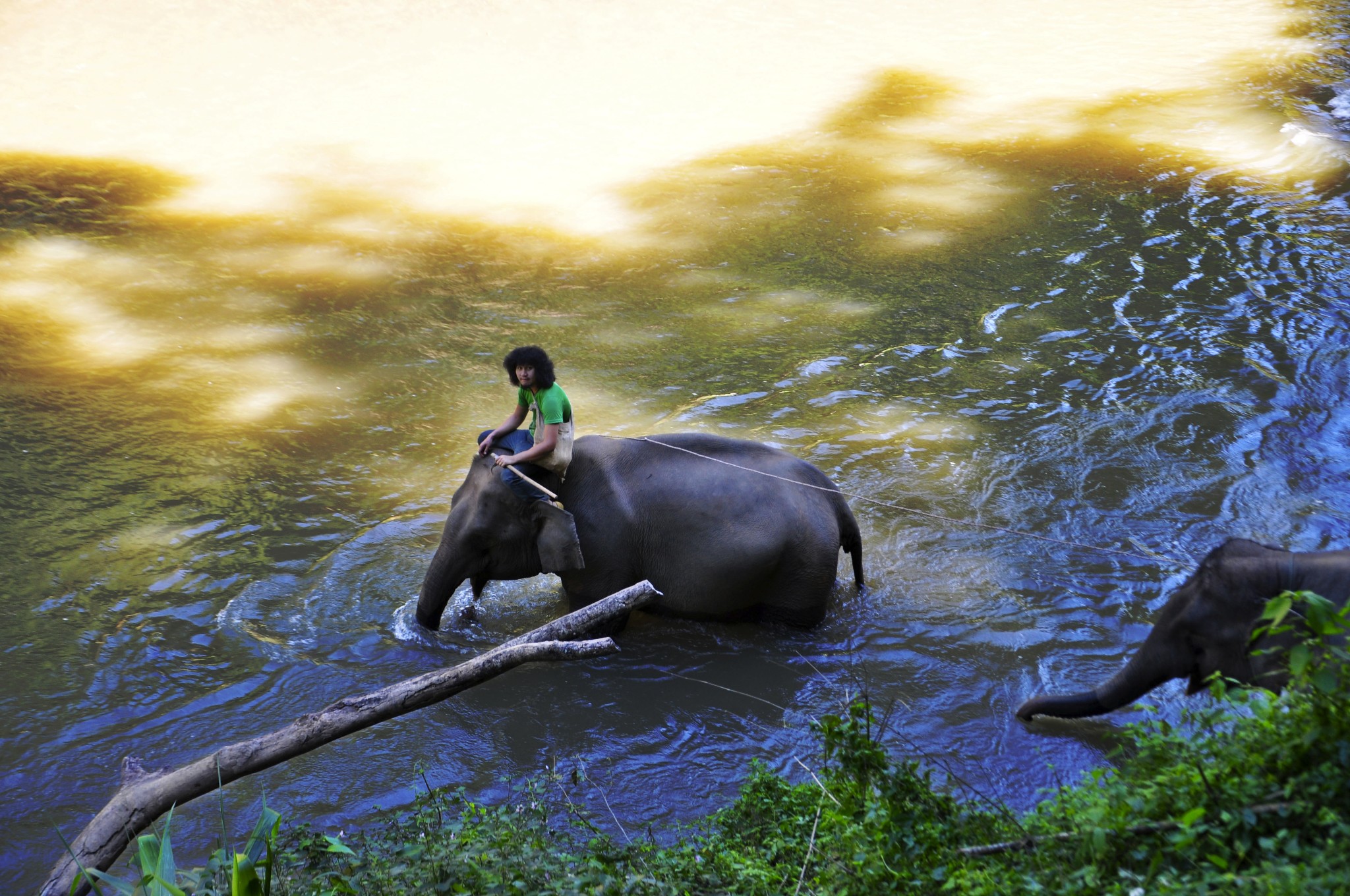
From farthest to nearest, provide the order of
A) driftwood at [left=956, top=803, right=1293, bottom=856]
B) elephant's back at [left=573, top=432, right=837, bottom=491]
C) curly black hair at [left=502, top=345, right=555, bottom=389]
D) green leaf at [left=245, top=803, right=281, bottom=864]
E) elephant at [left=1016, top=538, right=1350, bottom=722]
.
A: elephant's back at [left=573, top=432, right=837, bottom=491], curly black hair at [left=502, top=345, right=555, bottom=389], elephant at [left=1016, top=538, right=1350, bottom=722], green leaf at [left=245, top=803, right=281, bottom=864], driftwood at [left=956, top=803, right=1293, bottom=856]

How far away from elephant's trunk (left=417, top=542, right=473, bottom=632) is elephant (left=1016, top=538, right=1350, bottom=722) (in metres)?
3.48

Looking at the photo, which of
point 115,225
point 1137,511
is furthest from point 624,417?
point 115,225

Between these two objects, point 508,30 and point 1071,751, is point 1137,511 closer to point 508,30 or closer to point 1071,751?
point 1071,751

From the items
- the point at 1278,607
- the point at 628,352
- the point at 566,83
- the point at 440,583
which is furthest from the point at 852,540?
the point at 566,83

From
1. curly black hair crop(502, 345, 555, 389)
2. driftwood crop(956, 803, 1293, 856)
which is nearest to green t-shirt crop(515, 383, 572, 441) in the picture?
curly black hair crop(502, 345, 555, 389)

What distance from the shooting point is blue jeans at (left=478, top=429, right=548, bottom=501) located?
6.34 metres

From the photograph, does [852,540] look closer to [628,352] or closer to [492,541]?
[492,541]

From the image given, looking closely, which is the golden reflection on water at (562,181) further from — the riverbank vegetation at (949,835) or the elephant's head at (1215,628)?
the riverbank vegetation at (949,835)

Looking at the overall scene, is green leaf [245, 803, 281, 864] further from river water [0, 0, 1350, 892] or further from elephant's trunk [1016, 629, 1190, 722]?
elephant's trunk [1016, 629, 1190, 722]

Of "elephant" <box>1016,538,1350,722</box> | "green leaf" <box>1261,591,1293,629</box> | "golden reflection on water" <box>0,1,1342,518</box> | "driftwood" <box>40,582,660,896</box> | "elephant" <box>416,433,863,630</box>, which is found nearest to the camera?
"green leaf" <box>1261,591,1293,629</box>

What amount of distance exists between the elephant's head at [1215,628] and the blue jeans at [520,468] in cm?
310

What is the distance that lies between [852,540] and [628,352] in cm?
442

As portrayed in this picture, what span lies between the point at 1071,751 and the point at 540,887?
289 centimetres

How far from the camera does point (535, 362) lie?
6191 mm
